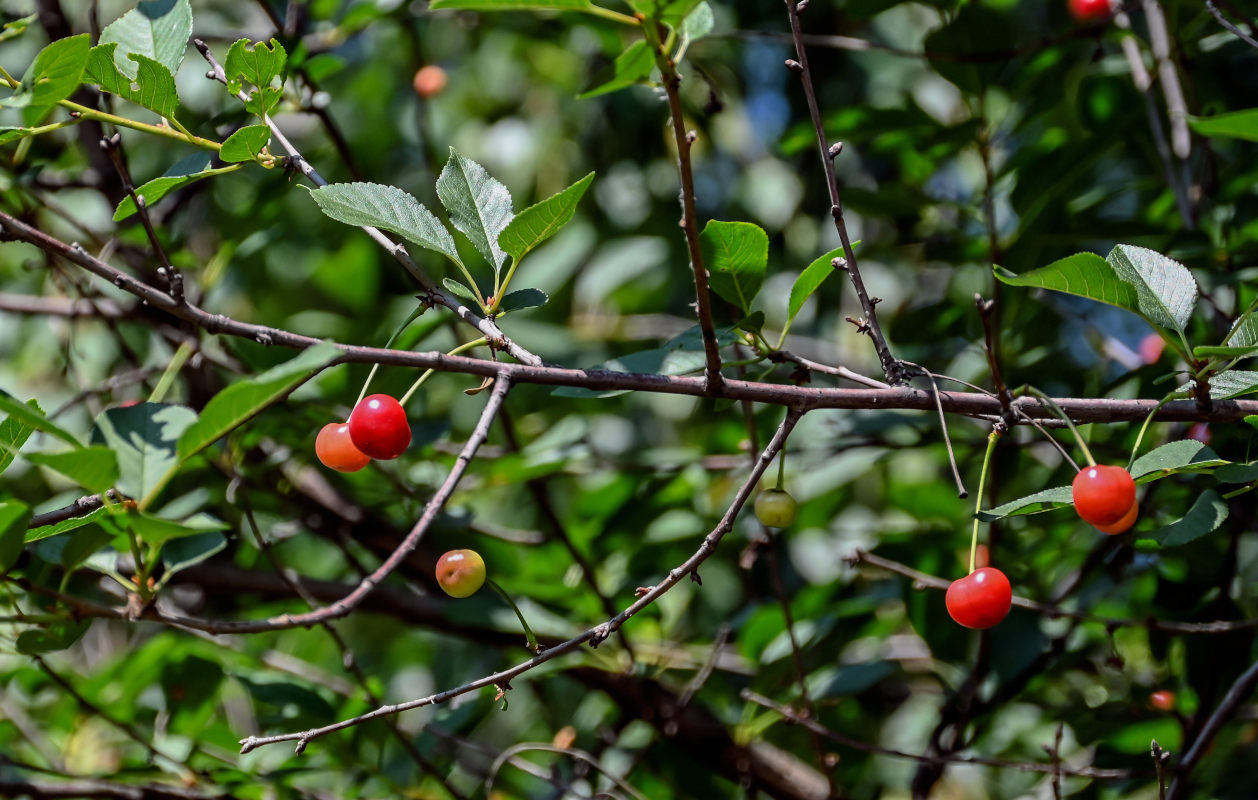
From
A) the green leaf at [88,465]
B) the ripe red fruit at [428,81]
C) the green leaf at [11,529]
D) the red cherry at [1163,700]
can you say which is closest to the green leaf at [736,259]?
the green leaf at [88,465]

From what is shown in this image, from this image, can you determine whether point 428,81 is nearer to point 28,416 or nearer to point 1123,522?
point 28,416

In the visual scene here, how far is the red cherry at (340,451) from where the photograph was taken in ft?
3.89

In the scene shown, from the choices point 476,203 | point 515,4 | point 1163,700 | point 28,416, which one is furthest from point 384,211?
point 1163,700

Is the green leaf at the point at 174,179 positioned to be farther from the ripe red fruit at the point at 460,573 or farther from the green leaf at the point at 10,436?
the ripe red fruit at the point at 460,573

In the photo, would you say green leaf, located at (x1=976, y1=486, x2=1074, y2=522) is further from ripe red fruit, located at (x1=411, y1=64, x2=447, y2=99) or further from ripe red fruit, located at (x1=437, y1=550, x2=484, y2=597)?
ripe red fruit, located at (x1=411, y1=64, x2=447, y2=99)

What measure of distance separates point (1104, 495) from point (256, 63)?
929 millimetres

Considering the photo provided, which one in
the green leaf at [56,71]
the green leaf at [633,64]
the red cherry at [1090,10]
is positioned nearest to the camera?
the green leaf at [633,64]

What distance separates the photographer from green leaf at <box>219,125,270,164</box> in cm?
104

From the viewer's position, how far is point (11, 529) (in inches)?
39.1

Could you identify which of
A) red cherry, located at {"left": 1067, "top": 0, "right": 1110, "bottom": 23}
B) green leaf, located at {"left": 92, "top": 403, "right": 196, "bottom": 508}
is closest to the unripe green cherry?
green leaf, located at {"left": 92, "top": 403, "right": 196, "bottom": 508}

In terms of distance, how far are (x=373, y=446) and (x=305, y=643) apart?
1831 mm

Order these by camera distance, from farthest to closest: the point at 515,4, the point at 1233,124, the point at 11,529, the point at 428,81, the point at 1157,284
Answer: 1. the point at 428,81
2. the point at 1157,284
3. the point at 11,529
4. the point at 515,4
5. the point at 1233,124

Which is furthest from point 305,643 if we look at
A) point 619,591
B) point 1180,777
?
point 1180,777

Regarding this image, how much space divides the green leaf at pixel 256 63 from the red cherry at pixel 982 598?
0.87 m
